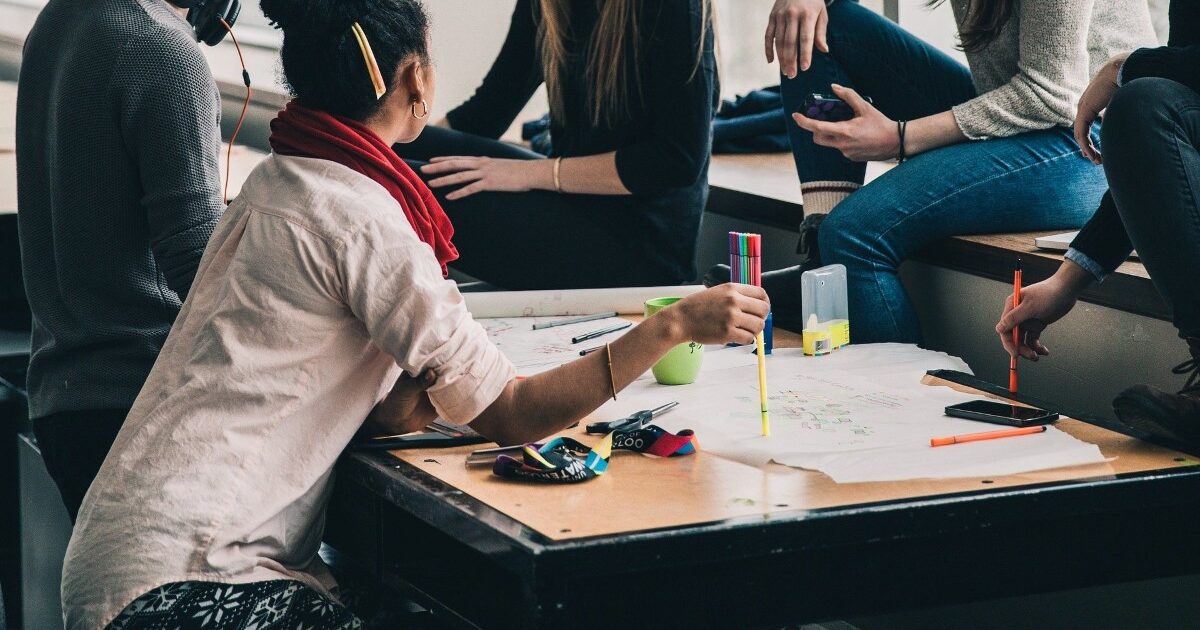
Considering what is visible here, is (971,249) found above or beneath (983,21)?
beneath

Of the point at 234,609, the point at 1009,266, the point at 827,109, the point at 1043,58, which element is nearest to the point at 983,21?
the point at 1043,58

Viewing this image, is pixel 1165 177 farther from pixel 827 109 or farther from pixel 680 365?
pixel 827 109

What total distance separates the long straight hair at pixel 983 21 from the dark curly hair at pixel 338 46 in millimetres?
963

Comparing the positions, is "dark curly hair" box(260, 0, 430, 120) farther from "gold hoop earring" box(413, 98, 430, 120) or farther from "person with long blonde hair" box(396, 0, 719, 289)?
"person with long blonde hair" box(396, 0, 719, 289)

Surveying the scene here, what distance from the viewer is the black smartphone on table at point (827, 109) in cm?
195

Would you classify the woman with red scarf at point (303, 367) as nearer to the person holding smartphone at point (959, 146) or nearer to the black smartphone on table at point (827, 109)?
the person holding smartphone at point (959, 146)

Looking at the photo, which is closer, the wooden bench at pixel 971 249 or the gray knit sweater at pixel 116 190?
the gray knit sweater at pixel 116 190

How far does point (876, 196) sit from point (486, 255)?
0.80m

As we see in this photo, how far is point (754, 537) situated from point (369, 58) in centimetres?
59

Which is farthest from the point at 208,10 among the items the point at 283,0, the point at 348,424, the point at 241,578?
the point at 241,578

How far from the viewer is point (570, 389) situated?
124 cm

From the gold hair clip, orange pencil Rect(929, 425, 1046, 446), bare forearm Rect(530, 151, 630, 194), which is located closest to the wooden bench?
bare forearm Rect(530, 151, 630, 194)

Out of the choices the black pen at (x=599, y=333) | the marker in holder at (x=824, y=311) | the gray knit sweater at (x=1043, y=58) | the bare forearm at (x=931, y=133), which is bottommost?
the black pen at (x=599, y=333)

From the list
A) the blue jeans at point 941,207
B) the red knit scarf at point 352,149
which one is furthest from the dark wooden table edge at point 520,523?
the blue jeans at point 941,207
